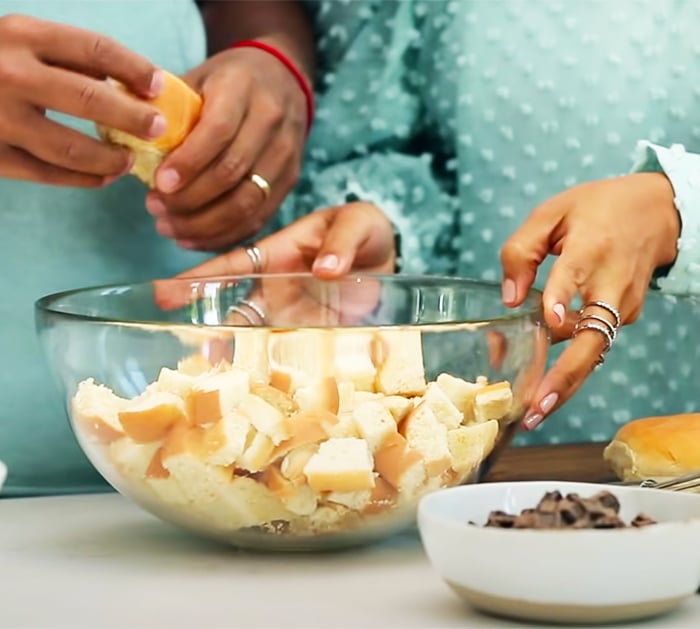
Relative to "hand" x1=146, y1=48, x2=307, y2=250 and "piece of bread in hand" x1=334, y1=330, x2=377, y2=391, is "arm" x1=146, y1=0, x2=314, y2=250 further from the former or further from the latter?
"piece of bread in hand" x1=334, y1=330, x2=377, y2=391

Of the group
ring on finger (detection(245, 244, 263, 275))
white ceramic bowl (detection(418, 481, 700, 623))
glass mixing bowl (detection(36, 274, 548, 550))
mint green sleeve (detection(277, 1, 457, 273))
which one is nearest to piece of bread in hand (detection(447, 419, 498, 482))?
glass mixing bowl (detection(36, 274, 548, 550))

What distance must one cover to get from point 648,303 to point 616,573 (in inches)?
25.4

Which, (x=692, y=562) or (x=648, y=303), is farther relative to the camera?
(x=648, y=303)

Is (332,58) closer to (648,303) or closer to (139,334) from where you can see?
(648,303)

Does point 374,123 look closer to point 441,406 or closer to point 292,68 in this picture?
point 292,68

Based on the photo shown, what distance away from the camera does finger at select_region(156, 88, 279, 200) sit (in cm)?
99

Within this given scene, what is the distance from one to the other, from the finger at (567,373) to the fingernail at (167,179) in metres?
0.33

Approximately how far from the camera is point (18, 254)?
108 centimetres

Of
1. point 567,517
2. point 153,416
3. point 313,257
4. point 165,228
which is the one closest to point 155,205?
point 165,228

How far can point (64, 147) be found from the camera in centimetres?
91

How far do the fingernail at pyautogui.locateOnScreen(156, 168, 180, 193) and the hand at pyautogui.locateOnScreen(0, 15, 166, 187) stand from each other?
44 mm

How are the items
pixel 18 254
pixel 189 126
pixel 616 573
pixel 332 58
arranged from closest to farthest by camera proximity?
1. pixel 616 573
2. pixel 189 126
3. pixel 18 254
4. pixel 332 58

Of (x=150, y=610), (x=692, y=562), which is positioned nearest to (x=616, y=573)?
(x=692, y=562)

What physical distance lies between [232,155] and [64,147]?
0.48ft
